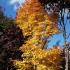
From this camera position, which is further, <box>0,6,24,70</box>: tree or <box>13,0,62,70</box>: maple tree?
<box>0,6,24,70</box>: tree

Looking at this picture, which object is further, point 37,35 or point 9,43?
point 9,43

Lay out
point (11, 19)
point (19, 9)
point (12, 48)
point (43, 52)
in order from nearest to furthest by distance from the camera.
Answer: point (43, 52) < point (19, 9) < point (12, 48) < point (11, 19)

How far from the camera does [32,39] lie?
36.9 metres

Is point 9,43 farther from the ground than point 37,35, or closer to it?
closer to it

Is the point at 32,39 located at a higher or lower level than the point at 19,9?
lower

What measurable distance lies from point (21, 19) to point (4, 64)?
762 centimetres

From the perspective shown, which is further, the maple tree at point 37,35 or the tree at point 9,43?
the tree at point 9,43

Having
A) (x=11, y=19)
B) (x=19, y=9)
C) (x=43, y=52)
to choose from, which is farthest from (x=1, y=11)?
(x=43, y=52)

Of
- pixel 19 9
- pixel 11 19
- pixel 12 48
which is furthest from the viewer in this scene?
pixel 11 19

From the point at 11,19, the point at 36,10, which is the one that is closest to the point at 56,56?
the point at 36,10

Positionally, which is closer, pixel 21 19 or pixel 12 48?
pixel 21 19

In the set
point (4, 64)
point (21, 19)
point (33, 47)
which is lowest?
point (4, 64)

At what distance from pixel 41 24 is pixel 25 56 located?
3185 mm

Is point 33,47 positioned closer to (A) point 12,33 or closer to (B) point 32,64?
(B) point 32,64
